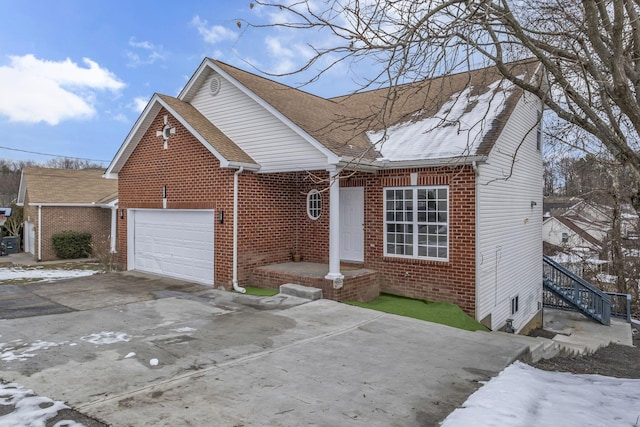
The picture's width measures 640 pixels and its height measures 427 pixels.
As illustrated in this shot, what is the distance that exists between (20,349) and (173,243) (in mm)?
6510

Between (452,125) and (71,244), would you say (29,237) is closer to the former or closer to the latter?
(71,244)

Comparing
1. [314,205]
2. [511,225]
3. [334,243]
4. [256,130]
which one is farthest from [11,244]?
[511,225]

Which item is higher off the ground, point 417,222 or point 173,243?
point 417,222

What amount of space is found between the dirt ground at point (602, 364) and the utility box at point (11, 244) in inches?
1156

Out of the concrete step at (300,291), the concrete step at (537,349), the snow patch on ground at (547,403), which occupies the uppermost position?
the concrete step at (300,291)

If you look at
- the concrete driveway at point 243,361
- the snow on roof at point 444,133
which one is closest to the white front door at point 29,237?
the concrete driveway at point 243,361

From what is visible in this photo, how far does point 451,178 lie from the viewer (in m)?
9.35

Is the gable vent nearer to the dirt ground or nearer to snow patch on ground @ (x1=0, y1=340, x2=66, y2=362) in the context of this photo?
snow patch on ground @ (x1=0, y1=340, x2=66, y2=362)

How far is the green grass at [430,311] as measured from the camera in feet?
28.2

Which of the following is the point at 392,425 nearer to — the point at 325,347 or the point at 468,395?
the point at 468,395

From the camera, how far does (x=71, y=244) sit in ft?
73.0

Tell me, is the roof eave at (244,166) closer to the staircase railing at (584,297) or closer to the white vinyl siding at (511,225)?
the white vinyl siding at (511,225)

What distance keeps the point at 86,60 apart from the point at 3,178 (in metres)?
43.7

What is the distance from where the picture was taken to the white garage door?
11320 millimetres
